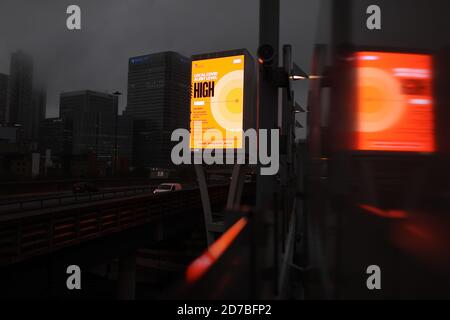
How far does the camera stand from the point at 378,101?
315cm

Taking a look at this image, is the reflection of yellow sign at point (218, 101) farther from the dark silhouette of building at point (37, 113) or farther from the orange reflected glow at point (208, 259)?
the dark silhouette of building at point (37, 113)

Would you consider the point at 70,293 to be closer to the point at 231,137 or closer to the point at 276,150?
the point at 231,137

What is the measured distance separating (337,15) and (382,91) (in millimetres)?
1038

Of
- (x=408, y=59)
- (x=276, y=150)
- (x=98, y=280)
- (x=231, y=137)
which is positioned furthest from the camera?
(x=98, y=280)

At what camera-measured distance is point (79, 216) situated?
12797 millimetres

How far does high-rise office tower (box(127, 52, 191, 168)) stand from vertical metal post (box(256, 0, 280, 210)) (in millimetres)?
64436

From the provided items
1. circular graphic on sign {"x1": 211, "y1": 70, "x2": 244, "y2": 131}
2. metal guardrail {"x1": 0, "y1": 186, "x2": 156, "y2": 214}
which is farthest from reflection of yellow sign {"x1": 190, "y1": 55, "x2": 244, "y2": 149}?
metal guardrail {"x1": 0, "y1": 186, "x2": 156, "y2": 214}

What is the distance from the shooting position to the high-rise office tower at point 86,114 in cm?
6962

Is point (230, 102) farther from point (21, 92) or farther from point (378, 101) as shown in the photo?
point (21, 92)

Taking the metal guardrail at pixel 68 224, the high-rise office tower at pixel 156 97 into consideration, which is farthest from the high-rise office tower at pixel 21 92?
the metal guardrail at pixel 68 224

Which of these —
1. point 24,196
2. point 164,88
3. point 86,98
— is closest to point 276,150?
point 24,196

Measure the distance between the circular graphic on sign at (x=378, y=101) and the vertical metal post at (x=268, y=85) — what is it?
8.64 feet

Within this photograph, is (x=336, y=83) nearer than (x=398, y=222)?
No

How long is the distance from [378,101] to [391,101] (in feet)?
0.48
